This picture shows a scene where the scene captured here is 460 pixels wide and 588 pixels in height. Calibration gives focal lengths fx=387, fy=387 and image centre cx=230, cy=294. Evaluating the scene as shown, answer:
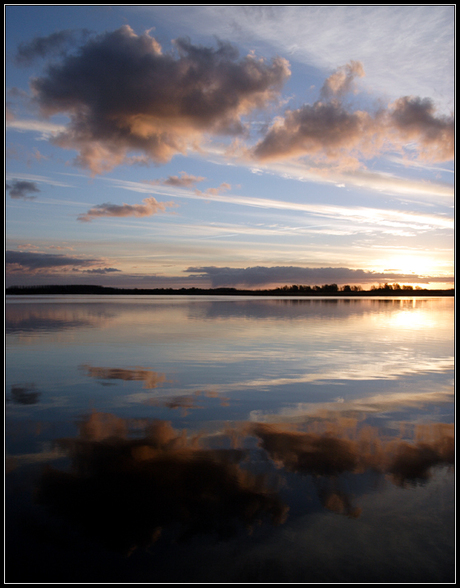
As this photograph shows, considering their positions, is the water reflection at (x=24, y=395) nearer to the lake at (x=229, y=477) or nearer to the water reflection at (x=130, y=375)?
the lake at (x=229, y=477)

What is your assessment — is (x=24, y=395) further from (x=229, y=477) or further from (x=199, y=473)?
(x=229, y=477)

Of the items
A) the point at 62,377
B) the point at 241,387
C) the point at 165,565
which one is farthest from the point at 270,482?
the point at 62,377

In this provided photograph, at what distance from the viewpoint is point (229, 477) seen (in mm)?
5316

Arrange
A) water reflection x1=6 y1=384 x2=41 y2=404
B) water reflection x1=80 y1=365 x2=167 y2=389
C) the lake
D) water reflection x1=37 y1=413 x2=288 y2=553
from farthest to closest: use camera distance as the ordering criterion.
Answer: water reflection x1=80 y1=365 x2=167 y2=389 < water reflection x1=6 y1=384 x2=41 y2=404 < water reflection x1=37 y1=413 x2=288 y2=553 < the lake

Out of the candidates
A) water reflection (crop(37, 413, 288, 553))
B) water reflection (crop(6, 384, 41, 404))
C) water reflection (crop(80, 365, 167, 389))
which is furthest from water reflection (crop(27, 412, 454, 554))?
water reflection (crop(80, 365, 167, 389))

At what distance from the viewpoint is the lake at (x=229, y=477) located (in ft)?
12.9

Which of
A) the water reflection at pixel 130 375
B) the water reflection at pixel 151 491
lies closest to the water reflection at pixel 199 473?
the water reflection at pixel 151 491

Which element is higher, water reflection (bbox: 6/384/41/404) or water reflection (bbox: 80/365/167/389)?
water reflection (bbox: 80/365/167/389)

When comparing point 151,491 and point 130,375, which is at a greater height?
point 130,375

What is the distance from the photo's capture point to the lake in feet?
12.9

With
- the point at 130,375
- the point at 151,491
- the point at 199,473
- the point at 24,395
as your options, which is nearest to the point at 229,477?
the point at 199,473

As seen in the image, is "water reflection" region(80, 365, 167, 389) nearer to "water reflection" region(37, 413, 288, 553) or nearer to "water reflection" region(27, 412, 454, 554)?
"water reflection" region(27, 412, 454, 554)

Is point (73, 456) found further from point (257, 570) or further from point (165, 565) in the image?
point (257, 570)

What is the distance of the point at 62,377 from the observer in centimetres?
1083
